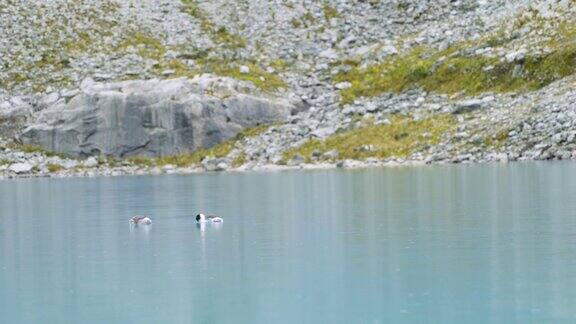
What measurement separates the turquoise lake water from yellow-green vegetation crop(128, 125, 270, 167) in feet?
108

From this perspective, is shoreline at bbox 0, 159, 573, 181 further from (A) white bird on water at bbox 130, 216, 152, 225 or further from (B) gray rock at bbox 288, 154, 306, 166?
(A) white bird on water at bbox 130, 216, 152, 225

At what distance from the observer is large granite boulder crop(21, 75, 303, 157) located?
3612 inches

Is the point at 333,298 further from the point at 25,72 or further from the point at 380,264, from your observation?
the point at 25,72

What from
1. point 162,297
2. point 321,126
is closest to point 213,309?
point 162,297

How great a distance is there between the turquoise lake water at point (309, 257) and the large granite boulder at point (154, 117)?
34909 mm

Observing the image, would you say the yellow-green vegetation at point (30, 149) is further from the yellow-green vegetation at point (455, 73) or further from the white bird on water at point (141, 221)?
the white bird on water at point (141, 221)

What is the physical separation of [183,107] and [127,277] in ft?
208

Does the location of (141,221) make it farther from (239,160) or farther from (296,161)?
(239,160)

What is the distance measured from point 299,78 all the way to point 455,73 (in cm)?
1460

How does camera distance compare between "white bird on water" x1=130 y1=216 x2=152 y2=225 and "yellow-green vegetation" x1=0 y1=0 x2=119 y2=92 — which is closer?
"white bird on water" x1=130 y1=216 x2=152 y2=225

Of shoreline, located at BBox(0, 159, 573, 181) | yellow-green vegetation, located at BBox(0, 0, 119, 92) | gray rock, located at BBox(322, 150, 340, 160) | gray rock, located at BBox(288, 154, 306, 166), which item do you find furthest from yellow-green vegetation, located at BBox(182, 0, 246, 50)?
gray rock, located at BBox(322, 150, 340, 160)

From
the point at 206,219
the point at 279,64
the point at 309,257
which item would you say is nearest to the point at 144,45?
the point at 279,64

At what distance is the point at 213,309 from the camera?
23.9m

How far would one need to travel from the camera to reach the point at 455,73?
293 ft
